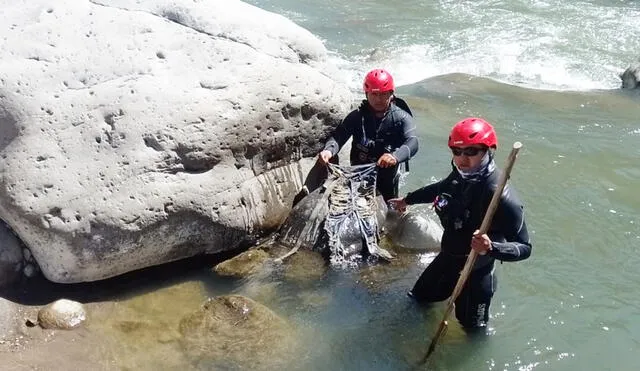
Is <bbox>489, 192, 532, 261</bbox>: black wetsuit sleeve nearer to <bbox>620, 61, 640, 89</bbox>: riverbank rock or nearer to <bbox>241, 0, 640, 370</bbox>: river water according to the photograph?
<bbox>241, 0, 640, 370</bbox>: river water

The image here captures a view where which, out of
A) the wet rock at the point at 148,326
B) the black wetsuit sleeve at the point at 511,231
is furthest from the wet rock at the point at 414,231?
the wet rock at the point at 148,326

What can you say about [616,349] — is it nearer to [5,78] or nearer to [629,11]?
[5,78]

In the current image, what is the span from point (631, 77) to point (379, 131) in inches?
279

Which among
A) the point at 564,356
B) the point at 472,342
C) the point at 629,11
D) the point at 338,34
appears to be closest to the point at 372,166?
the point at 472,342

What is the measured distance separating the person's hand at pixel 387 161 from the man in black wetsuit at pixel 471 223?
2.62 feet

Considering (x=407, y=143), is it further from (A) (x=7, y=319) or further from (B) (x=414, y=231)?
(A) (x=7, y=319)

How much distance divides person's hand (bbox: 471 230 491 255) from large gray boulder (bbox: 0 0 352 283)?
8.37 feet

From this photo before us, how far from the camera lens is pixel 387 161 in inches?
253

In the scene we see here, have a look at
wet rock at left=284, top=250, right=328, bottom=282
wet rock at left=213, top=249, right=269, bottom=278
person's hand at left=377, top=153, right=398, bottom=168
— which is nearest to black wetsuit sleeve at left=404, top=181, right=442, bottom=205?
person's hand at left=377, top=153, right=398, bottom=168

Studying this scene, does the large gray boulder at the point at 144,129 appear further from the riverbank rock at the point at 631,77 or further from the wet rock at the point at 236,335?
the riverbank rock at the point at 631,77

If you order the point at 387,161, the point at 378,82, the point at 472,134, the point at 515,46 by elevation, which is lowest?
the point at 515,46

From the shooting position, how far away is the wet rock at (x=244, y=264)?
251 inches

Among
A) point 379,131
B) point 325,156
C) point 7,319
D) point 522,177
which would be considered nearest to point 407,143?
point 379,131

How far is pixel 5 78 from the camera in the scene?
5965mm
